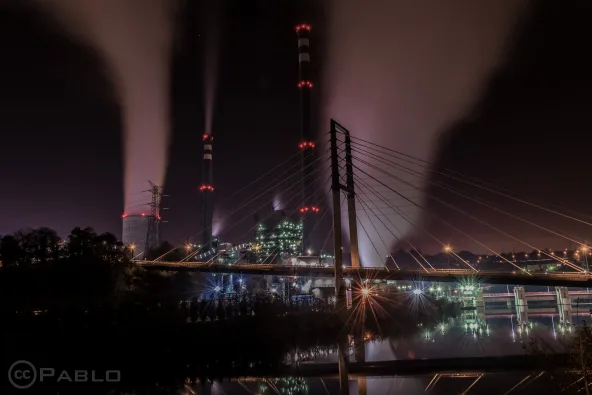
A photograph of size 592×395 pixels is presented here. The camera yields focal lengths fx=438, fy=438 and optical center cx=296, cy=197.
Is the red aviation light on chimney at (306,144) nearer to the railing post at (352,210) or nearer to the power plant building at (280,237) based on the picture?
the power plant building at (280,237)

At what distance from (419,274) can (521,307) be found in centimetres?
2858

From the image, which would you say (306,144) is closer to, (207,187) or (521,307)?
(207,187)

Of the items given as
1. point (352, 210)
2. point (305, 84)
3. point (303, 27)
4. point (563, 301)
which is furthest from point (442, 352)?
point (303, 27)

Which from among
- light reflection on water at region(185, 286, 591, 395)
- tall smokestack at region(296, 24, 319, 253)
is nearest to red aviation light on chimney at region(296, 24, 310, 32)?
tall smokestack at region(296, 24, 319, 253)

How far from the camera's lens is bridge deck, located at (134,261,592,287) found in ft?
99.8

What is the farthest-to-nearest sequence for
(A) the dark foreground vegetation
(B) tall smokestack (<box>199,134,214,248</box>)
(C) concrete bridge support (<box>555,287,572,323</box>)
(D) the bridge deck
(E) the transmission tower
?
(B) tall smokestack (<box>199,134,214,248</box>) < (E) the transmission tower < (C) concrete bridge support (<box>555,287,572,323</box>) < (D) the bridge deck < (A) the dark foreground vegetation

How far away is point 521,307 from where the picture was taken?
55219 millimetres

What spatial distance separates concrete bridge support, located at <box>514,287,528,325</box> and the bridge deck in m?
14.5

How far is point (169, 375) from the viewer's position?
18.7 m

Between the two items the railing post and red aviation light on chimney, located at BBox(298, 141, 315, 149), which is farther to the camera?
red aviation light on chimney, located at BBox(298, 141, 315, 149)

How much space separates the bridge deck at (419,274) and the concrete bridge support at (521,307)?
14.5 m

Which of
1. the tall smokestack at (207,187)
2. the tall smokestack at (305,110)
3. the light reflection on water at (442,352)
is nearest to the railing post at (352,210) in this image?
the light reflection on water at (442,352)

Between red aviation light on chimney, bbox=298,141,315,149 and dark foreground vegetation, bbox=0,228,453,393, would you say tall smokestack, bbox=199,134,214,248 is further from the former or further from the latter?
dark foreground vegetation, bbox=0,228,453,393

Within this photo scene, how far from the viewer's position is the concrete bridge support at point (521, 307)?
47.8 meters
